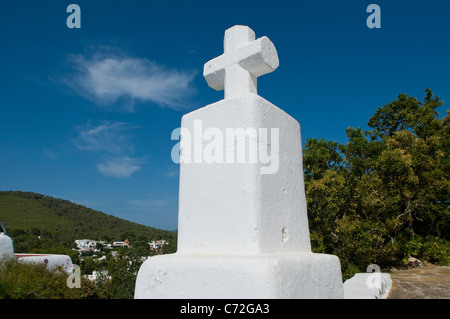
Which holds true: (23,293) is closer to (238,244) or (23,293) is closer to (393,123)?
(238,244)

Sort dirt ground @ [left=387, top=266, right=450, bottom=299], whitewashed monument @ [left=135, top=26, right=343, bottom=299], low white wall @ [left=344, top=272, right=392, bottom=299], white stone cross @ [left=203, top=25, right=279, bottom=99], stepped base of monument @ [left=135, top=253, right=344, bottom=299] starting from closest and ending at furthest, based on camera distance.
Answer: stepped base of monument @ [left=135, top=253, right=344, bottom=299] → whitewashed monument @ [left=135, top=26, right=343, bottom=299] → white stone cross @ [left=203, top=25, right=279, bottom=99] → low white wall @ [left=344, top=272, right=392, bottom=299] → dirt ground @ [left=387, top=266, right=450, bottom=299]

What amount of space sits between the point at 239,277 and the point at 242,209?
390 mm

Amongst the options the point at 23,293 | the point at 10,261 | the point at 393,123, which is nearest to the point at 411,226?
the point at 393,123

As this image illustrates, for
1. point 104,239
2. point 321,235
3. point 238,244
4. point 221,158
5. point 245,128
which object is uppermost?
point 245,128

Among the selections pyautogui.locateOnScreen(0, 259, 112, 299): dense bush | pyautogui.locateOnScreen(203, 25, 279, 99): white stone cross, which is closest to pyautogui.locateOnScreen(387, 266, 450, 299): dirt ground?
pyautogui.locateOnScreen(203, 25, 279, 99): white stone cross

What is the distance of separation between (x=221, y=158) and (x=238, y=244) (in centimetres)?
55

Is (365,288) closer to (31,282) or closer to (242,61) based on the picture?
(242,61)

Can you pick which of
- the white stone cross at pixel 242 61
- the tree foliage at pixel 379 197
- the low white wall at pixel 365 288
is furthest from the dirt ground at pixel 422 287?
the white stone cross at pixel 242 61

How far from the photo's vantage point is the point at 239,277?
1553 millimetres

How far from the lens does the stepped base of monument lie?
1.52m

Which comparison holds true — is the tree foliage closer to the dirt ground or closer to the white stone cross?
the dirt ground

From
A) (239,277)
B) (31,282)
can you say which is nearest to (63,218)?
(31,282)

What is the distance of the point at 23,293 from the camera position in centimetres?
859
